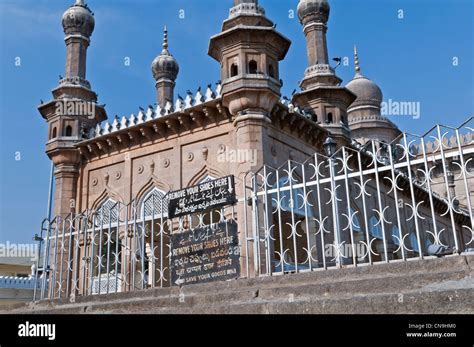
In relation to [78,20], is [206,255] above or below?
below

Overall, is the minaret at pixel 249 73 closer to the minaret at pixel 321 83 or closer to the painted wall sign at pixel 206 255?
the minaret at pixel 321 83

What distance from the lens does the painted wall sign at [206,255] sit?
682cm

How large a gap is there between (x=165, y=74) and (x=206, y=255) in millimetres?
13751

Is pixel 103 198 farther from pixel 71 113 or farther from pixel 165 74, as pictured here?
pixel 165 74

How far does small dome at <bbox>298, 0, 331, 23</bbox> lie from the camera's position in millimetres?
16250

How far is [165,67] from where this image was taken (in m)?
19.7

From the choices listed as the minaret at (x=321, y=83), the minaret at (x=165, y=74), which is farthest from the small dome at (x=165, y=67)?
the minaret at (x=321, y=83)

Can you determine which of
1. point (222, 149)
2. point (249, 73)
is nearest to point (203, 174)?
point (222, 149)

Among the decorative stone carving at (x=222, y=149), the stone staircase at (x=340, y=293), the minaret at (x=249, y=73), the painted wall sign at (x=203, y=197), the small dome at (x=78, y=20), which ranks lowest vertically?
the stone staircase at (x=340, y=293)

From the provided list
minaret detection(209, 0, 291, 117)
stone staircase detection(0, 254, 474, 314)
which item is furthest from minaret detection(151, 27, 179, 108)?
stone staircase detection(0, 254, 474, 314)

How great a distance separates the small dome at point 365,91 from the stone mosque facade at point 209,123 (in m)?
11.4

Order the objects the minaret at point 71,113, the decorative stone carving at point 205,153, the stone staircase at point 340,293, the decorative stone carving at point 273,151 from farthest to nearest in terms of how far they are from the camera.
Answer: the minaret at point 71,113
the decorative stone carving at point 205,153
the decorative stone carving at point 273,151
the stone staircase at point 340,293

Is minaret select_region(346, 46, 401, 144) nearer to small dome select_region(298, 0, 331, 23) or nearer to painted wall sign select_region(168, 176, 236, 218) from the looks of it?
small dome select_region(298, 0, 331, 23)

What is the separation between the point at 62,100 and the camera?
14.9 metres
